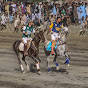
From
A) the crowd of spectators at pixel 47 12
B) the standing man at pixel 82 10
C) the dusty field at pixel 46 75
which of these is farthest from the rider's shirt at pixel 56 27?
the standing man at pixel 82 10

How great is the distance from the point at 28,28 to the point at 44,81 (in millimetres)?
3065

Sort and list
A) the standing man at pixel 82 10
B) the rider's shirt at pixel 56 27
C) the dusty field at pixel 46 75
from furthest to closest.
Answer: the standing man at pixel 82 10, the rider's shirt at pixel 56 27, the dusty field at pixel 46 75

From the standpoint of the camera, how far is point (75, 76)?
13672 mm

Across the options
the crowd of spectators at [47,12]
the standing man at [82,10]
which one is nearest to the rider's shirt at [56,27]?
the crowd of spectators at [47,12]

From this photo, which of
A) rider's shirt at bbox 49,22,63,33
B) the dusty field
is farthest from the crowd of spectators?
rider's shirt at bbox 49,22,63,33

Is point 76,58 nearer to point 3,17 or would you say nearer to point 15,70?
point 15,70

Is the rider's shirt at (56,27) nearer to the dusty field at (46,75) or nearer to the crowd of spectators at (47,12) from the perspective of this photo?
the dusty field at (46,75)

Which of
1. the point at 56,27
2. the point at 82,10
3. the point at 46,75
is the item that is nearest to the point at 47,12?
the point at 82,10

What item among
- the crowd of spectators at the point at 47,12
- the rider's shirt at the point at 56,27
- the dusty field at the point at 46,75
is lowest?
the dusty field at the point at 46,75

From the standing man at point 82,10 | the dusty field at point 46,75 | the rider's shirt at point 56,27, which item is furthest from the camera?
the standing man at point 82,10

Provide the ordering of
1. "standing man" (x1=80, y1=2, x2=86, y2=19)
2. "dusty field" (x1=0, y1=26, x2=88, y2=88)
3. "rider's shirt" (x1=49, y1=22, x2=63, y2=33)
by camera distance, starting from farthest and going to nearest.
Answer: "standing man" (x1=80, y1=2, x2=86, y2=19), "rider's shirt" (x1=49, y1=22, x2=63, y2=33), "dusty field" (x1=0, y1=26, x2=88, y2=88)

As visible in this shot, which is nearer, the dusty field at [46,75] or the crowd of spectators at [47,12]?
the dusty field at [46,75]

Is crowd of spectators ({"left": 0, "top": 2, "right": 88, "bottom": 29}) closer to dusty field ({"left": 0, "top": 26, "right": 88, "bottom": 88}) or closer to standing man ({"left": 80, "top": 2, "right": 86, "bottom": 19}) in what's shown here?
standing man ({"left": 80, "top": 2, "right": 86, "bottom": 19})

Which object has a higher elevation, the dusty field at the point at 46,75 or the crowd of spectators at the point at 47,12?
the crowd of spectators at the point at 47,12
